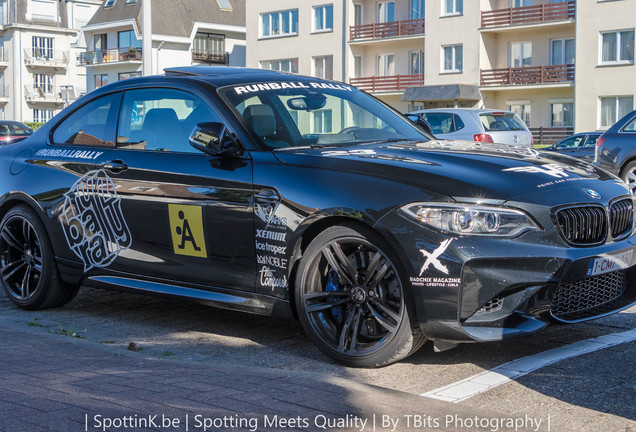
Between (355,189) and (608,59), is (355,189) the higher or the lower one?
the lower one

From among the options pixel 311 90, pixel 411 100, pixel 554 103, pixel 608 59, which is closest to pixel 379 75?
pixel 411 100

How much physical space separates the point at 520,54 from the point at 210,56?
99.1 feet

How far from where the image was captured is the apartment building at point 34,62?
83938 mm

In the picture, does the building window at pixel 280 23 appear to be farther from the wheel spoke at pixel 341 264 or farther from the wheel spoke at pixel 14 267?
the wheel spoke at pixel 341 264

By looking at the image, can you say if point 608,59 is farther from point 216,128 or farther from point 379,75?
point 216,128

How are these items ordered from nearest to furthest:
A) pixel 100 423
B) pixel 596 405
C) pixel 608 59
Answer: pixel 100 423
pixel 596 405
pixel 608 59

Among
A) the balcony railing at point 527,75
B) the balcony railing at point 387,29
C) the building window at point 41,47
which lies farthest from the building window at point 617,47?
the building window at point 41,47

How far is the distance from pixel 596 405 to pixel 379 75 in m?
49.0

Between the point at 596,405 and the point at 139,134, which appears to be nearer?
the point at 596,405

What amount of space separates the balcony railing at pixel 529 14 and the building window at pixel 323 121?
39226 millimetres

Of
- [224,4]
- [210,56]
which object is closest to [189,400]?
[210,56]

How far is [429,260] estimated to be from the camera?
14.9 ft

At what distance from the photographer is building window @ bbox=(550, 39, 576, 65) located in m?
43.9

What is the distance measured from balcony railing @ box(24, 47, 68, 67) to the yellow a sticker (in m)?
83.6
